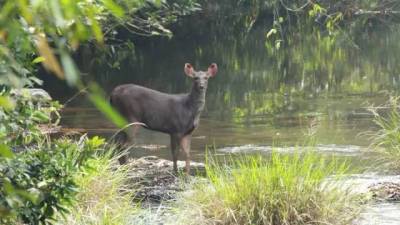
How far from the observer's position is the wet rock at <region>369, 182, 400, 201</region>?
978 cm

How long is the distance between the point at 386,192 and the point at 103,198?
327 cm

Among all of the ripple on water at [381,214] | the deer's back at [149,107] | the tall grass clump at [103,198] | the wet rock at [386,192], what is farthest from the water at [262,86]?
the tall grass clump at [103,198]

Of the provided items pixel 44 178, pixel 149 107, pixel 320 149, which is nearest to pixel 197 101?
pixel 149 107

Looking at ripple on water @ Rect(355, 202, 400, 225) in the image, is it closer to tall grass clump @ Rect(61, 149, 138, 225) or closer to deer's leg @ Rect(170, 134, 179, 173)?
tall grass clump @ Rect(61, 149, 138, 225)

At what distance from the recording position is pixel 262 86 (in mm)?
26250

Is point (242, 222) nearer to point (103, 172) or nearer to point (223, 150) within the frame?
point (103, 172)

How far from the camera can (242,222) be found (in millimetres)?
7746

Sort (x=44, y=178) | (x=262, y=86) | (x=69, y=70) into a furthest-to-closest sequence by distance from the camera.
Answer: (x=262, y=86), (x=44, y=178), (x=69, y=70)

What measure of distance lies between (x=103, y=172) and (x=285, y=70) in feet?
73.1

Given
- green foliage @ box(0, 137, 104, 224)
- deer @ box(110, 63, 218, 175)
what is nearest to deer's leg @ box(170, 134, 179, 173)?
deer @ box(110, 63, 218, 175)

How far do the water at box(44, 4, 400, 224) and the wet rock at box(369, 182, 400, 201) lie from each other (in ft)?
0.81

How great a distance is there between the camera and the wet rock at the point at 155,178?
1058 cm

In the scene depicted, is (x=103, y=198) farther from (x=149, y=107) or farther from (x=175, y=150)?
(x=149, y=107)

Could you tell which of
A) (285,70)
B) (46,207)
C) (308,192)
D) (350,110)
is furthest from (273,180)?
(285,70)
